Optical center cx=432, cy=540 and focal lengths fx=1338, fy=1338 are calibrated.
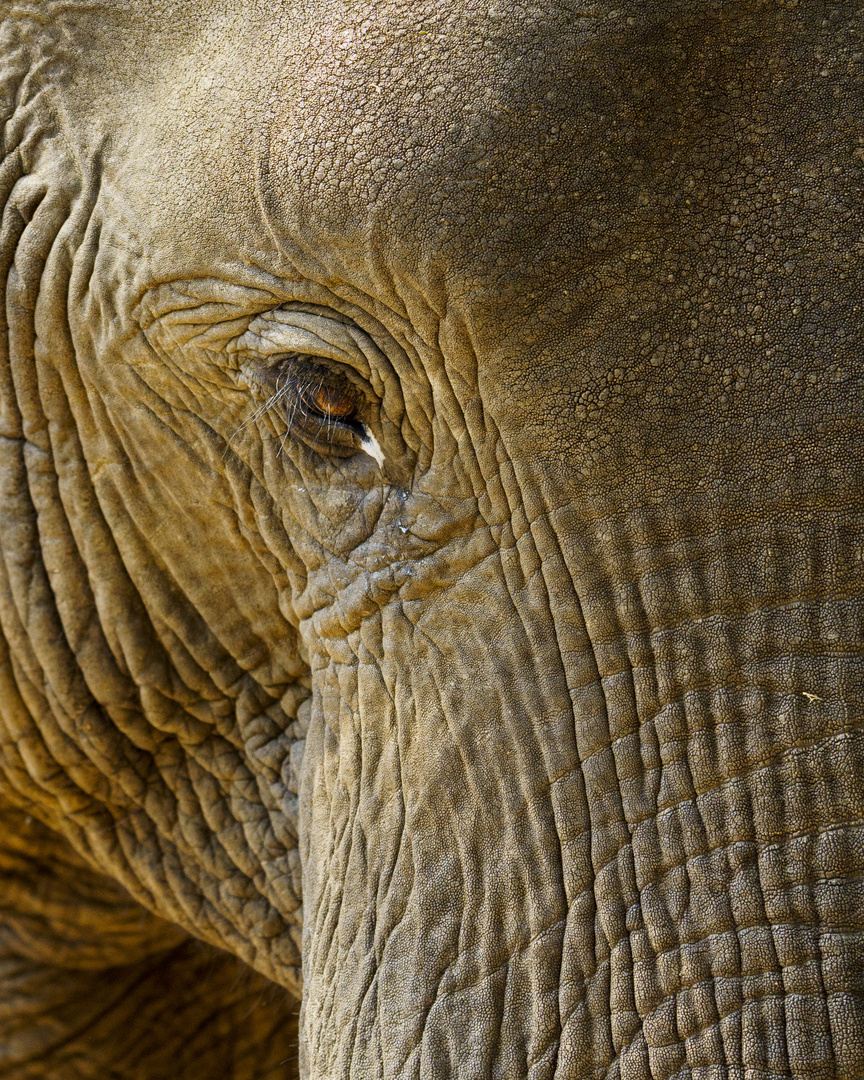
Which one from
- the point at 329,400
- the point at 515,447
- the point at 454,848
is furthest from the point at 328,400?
the point at 454,848

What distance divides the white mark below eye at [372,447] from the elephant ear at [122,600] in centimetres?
27

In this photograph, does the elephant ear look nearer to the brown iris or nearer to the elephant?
the elephant

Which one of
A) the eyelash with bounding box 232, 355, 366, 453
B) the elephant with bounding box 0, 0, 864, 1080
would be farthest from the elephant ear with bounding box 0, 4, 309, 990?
the eyelash with bounding box 232, 355, 366, 453

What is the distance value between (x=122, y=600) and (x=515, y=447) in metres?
0.99

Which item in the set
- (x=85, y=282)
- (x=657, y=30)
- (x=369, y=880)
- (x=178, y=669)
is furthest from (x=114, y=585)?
(x=657, y=30)

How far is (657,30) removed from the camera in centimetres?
159

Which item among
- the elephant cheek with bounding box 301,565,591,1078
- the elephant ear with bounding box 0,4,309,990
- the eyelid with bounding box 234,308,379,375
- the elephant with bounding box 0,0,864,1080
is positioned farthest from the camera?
the elephant ear with bounding box 0,4,309,990

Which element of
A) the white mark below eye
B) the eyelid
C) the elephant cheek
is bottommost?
the elephant cheek

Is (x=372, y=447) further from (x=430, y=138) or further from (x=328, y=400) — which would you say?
(x=430, y=138)

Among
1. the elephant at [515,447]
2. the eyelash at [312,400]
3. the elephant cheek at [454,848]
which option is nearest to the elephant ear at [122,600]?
the elephant at [515,447]

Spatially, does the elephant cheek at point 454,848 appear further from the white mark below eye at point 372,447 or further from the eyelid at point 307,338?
the eyelid at point 307,338

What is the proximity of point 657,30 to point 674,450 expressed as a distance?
50cm

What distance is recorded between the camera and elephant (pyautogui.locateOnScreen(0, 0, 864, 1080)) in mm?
1540

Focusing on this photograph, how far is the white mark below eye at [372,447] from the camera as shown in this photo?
6.07 ft
